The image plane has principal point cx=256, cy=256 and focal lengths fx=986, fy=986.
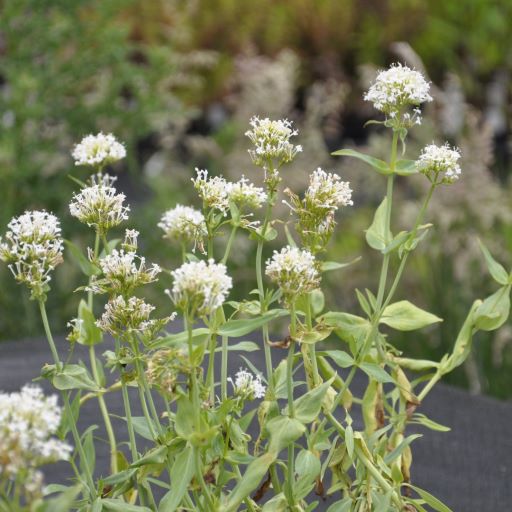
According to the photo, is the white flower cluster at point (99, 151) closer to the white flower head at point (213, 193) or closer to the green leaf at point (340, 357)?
the white flower head at point (213, 193)

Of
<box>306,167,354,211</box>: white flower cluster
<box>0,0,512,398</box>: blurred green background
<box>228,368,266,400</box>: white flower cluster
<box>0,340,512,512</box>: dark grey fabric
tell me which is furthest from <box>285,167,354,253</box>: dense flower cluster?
<box>0,0,512,398</box>: blurred green background

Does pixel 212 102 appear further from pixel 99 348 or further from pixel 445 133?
pixel 99 348

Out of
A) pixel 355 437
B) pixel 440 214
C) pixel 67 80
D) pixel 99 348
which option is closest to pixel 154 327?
pixel 355 437

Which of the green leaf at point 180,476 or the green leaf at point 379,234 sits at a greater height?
the green leaf at point 379,234

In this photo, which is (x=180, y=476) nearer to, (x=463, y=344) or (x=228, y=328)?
(x=228, y=328)

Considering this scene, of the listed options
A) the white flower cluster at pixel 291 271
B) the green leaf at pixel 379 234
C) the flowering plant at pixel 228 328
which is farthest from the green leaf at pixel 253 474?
the green leaf at pixel 379 234

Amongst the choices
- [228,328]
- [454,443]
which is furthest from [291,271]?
[454,443]

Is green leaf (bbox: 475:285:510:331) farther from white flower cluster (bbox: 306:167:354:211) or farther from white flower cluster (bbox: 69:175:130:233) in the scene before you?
white flower cluster (bbox: 69:175:130:233)
